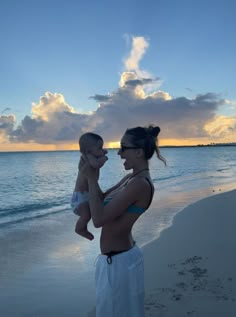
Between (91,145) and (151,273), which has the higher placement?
(91,145)

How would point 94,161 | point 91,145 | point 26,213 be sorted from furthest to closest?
point 26,213 → point 91,145 → point 94,161

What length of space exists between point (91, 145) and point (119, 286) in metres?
1.09

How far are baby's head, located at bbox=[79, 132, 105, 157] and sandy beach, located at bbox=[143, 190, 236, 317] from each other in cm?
297

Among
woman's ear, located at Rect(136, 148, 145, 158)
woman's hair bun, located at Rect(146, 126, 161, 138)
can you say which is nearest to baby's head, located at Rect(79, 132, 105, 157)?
woman's ear, located at Rect(136, 148, 145, 158)

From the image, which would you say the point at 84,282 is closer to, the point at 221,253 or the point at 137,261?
the point at 221,253

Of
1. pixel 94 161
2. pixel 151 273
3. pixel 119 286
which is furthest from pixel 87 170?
pixel 151 273

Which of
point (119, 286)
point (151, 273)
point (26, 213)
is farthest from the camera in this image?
point (26, 213)

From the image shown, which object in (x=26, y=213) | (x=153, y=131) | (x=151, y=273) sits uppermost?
(x=153, y=131)

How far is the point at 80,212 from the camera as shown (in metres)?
2.97

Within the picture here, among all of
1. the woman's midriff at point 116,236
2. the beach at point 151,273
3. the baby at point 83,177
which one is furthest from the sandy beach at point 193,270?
the baby at point 83,177

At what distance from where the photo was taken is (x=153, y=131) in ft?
9.52

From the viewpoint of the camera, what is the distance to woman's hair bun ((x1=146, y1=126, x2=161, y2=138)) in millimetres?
2879

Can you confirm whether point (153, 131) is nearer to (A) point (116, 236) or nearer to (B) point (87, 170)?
(B) point (87, 170)

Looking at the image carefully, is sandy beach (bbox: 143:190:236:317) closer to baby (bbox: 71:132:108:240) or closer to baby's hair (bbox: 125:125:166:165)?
baby (bbox: 71:132:108:240)
